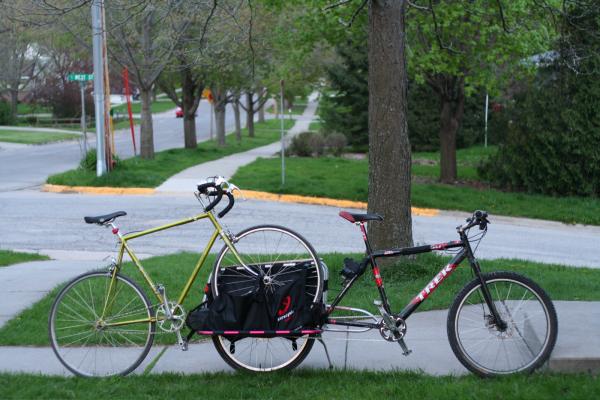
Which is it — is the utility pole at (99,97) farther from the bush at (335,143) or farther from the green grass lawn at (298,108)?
the green grass lawn at (298,108)

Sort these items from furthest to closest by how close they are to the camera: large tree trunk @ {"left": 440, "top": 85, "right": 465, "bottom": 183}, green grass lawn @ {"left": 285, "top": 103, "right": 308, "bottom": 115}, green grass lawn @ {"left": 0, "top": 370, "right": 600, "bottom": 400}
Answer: green grass lawn @ {"left": 285, "top": 103, "right": 308, "bottom": 115}
large tree trunk @ {"left": 440, "top": 85, "right": 465, "bottom": 183}
green grass lawn @ {"left": 0, "top": 370, "right": 600, "bottom": 400}

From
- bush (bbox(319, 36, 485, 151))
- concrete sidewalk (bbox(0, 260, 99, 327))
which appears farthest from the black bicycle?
bush (bbox(319, 36, 485, 151))

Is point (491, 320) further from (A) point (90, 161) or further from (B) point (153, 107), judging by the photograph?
(B) point (153, 107)

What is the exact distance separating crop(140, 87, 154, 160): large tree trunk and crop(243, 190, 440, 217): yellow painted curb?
675 centimetres

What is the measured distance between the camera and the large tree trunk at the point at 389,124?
780 centimetres

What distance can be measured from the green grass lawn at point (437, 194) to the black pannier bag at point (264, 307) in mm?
13149

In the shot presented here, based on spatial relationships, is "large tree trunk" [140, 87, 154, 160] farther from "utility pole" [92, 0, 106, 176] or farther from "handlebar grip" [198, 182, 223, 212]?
"handlebar grip" [198, 182, 223, 212]

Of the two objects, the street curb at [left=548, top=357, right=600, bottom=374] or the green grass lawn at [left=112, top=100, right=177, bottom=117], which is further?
the green grass lawn at [left=112, top=100, right=177, bottom=117]

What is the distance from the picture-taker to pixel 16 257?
10.6m

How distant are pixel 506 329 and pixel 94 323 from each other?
2.73 metres

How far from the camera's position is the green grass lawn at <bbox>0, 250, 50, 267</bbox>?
33.6ft

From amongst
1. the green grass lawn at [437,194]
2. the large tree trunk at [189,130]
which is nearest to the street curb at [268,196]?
the green grass lawn at [437,194]

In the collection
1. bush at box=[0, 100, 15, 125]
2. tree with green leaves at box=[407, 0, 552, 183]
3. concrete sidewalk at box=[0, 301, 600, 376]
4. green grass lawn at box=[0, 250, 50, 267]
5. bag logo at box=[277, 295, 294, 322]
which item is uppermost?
tree with green leaves at box=[407, 0, 552, 183]

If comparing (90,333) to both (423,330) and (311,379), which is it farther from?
(423,330)
